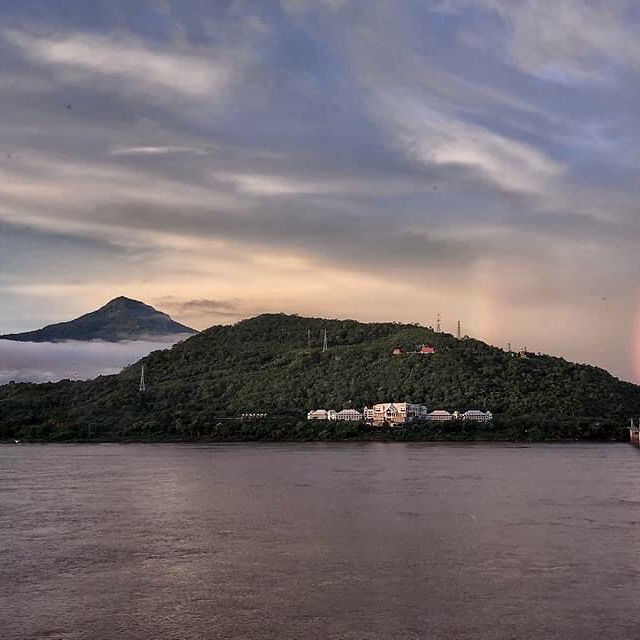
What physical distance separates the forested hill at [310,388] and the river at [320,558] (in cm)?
4428

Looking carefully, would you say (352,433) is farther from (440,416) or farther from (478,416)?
(478,416)

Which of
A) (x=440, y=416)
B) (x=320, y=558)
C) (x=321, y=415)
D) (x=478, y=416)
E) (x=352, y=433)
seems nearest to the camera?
(x=320, y=558)

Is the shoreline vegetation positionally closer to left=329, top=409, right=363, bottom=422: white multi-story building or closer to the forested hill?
the forested hill

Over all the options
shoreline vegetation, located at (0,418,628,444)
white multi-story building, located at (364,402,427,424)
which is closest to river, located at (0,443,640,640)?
shoreline vegetation, located at (0,418,628,444)

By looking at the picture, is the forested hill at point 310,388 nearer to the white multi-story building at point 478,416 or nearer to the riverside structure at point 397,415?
the white multi-story building at point 478,416

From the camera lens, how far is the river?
1277cm

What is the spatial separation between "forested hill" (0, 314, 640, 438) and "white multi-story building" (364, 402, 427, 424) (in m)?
4.61

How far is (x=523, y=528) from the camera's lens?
2217cm

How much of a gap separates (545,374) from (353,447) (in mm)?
32358

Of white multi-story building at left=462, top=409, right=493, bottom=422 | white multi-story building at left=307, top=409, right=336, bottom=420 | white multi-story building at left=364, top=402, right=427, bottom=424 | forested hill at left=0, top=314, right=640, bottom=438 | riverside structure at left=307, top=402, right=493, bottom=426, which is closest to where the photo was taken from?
white multi-story building at left=462, top=409, right=493, bottom=422

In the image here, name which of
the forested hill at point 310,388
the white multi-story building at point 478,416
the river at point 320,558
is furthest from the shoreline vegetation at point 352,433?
the river at point 320,558

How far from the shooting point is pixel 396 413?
78.7 metres

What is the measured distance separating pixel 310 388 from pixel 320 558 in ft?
232

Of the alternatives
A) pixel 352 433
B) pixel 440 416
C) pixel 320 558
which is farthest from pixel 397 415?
pixel 320 558
